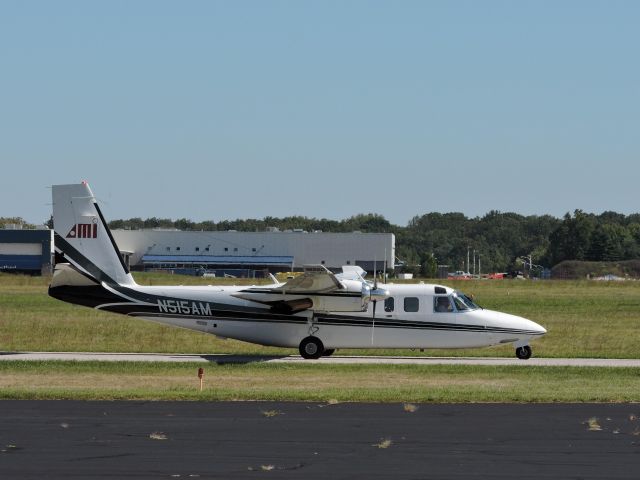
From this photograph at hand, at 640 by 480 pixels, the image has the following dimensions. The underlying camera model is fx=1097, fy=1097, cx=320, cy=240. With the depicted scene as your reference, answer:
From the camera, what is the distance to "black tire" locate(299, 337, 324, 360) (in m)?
30.5

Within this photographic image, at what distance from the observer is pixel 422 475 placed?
13.1 m

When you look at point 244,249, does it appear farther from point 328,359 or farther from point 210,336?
point 328,359

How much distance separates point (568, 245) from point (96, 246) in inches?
5752

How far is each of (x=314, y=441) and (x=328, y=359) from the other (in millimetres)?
15018

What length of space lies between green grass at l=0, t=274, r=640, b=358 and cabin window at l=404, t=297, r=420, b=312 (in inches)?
138

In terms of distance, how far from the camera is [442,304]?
30359mm

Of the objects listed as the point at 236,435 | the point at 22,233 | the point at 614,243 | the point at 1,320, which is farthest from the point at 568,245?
the point at 236,435

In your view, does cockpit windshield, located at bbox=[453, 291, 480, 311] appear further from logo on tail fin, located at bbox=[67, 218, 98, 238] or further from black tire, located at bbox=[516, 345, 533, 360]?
logo on tail fin, located at bbox=[67, 218, 98, 238]

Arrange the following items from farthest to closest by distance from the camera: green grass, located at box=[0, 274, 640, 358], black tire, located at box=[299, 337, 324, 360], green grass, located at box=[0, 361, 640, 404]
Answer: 1. green grass, located at box=[0, 274, 640, 358]
2. black tire, located at box=[299, 337, 324, 360]
3. green grass, located at box=[0, 361, 640, 404]

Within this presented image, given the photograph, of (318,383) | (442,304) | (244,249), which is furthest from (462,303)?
(244,249)

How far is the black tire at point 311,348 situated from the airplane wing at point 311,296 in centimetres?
88

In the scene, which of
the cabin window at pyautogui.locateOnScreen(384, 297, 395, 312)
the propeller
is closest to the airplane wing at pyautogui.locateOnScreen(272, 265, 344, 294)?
the propeller

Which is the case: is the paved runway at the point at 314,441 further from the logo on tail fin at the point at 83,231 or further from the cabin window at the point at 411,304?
the logo on tail fin at the point at 83,231

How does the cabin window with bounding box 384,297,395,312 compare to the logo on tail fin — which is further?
the logo on tail fin
